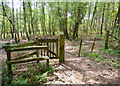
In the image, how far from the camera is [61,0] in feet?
49.0

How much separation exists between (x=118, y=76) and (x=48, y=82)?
3.12m

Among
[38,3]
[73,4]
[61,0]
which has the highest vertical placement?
[38,3]

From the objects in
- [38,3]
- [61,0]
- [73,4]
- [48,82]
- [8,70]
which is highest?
[38,3]

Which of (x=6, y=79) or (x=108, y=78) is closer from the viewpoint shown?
(x=6, y=79)

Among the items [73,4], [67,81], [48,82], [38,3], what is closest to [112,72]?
[67,81]

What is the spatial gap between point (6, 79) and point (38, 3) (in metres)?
23.3

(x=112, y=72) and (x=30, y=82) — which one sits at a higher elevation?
(x=30, y=82)

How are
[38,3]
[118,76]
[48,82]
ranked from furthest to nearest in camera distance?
[38,3]
[118,76]
[48,82]

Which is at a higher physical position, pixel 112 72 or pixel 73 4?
pixel 73 4

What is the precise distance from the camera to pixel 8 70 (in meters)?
3.36

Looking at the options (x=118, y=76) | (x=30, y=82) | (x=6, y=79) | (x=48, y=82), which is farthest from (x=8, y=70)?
(x=118, y=76)

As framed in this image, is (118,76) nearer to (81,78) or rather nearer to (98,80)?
(98,80)

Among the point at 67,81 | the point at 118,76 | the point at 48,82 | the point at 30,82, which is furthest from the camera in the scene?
the point at 118,76

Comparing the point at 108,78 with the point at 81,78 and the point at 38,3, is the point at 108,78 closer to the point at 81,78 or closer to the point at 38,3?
the point at 81,78
